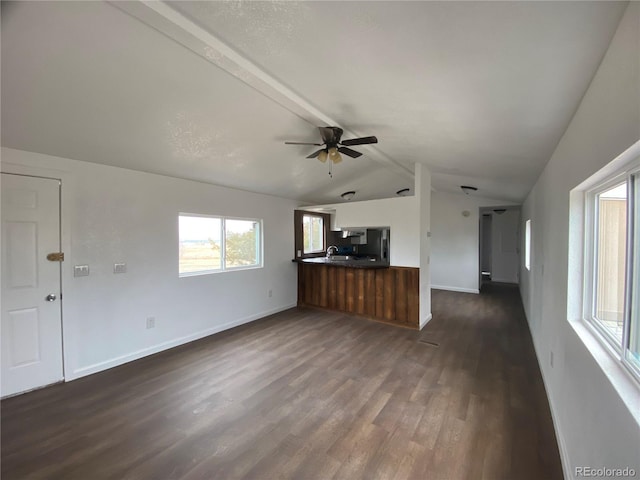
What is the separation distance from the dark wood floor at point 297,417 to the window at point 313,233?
282 cm

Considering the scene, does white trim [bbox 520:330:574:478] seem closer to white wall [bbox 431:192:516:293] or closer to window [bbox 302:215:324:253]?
window [bbox 302:215:324:253]

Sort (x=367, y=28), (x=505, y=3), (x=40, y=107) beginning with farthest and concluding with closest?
(x=40, y=107) → (x=367, y=28) → (x=505, y=3)

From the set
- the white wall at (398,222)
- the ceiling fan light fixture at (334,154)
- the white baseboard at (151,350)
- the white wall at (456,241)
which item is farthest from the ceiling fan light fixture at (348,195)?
the white baseboard at (151,350)

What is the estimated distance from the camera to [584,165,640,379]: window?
1.14 metres

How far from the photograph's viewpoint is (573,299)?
71.4 inches

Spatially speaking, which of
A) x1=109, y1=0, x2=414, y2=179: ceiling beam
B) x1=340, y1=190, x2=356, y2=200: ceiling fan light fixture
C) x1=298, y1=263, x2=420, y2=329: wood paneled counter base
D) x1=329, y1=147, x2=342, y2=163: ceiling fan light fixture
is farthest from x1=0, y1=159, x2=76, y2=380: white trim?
x1=340, y1=190, x2=356, y2=200: ceiling fan light fixture

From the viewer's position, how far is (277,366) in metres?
3.09

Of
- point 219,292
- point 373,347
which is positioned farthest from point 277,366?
point 219,292

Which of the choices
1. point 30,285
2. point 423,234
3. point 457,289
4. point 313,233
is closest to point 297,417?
point 30,285

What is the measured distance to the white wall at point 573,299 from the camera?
950mm

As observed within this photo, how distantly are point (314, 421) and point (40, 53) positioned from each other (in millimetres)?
3172

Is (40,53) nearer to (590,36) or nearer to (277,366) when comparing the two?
(590,36)

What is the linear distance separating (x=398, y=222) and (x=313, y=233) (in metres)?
2.43

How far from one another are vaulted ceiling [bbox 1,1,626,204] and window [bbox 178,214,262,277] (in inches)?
40.3
